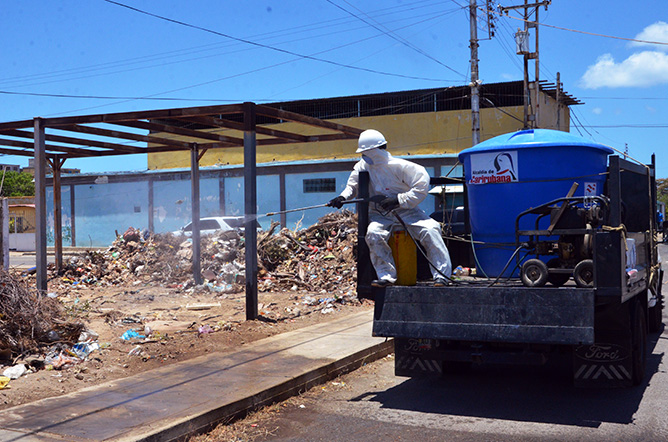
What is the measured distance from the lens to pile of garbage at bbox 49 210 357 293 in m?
14.7

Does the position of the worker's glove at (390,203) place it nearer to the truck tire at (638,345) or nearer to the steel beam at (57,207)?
the truck tire at (638,345)

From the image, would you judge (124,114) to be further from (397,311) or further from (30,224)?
(30,224)

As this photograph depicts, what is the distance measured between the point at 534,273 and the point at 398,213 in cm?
140

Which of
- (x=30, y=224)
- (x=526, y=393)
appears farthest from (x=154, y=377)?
(x=30, y=224)

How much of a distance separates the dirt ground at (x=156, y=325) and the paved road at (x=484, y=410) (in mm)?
2201

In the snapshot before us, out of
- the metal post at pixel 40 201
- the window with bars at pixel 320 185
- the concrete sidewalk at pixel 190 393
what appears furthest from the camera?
the window with bars at pixel 320 185

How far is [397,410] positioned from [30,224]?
43.1 metres

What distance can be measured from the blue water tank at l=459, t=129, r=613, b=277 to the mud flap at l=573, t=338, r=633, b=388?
1.41 m

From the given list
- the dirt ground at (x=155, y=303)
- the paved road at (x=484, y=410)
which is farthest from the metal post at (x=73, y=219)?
the paved road at (x=484, y=410)

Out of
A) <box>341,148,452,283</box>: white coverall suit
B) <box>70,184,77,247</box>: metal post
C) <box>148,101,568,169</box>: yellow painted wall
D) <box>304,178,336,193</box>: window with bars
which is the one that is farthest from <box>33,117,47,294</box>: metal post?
<box>70,184,77,247</box>: metal post

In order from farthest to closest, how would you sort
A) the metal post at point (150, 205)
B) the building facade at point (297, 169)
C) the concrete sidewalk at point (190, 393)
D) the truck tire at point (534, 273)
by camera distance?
the metal post at point (150, 205) < the building facade at point (297, 169) < the truck tire at point (534, 273) < the concrete sidewalk at point (190, 393)

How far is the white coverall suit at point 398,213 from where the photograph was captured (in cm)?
640

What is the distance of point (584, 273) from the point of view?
228 inches

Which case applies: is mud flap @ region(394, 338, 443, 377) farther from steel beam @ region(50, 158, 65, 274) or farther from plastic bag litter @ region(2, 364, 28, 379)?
steel beam @ region(50, 158, 65, 274)
